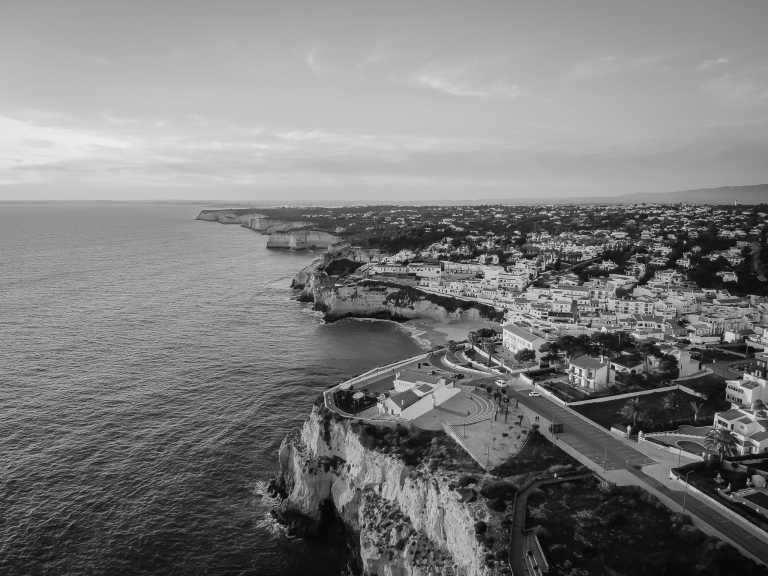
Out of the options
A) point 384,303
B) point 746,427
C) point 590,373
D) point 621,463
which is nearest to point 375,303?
point 384,303

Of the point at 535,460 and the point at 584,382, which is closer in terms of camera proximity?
the point at 535,460

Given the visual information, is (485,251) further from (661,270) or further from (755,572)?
(755,572)

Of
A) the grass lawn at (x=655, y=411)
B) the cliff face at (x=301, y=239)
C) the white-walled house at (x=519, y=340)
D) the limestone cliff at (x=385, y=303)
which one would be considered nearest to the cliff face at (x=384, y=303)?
the limestone cliff at (x=385, y=303)

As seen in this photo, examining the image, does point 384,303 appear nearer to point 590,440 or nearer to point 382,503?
point 590,440

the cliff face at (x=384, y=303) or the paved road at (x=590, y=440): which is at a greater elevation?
the paved road at (x=590, y=440)

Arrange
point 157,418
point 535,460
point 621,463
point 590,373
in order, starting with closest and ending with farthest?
point 621,463 → point 535,460 → point 590,373 → point 157,418

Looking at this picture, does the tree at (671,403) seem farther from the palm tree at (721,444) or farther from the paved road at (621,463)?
the palm tree at (721,444)

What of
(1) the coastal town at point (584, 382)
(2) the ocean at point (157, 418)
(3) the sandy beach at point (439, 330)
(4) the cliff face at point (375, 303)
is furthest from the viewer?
(4) the cliff face at point (375, 303)
